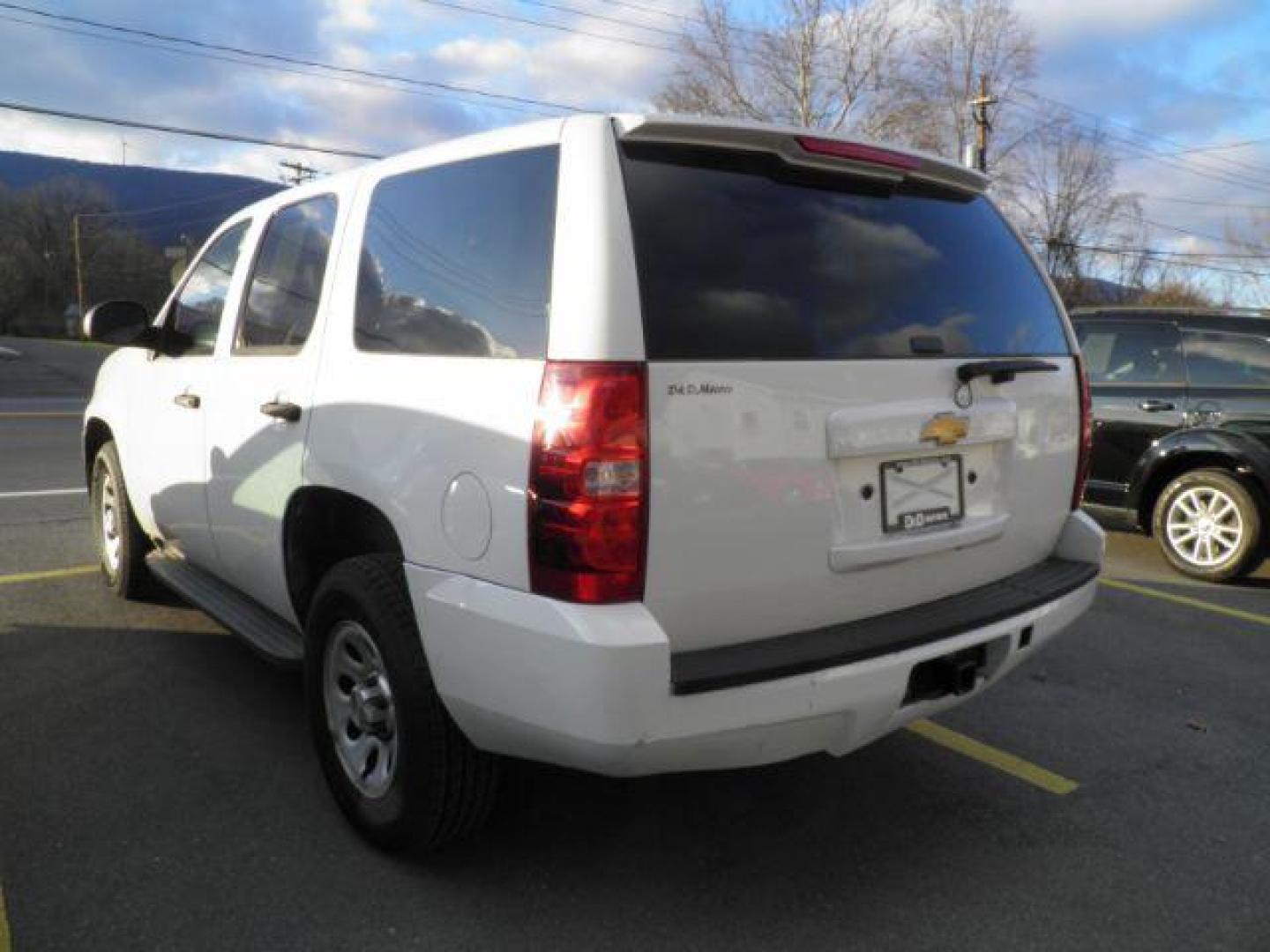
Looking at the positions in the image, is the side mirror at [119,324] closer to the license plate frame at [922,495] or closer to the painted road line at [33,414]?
the license plate frame at [922,495]

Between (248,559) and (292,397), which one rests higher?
(292,397)

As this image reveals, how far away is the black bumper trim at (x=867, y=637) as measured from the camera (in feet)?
7.30

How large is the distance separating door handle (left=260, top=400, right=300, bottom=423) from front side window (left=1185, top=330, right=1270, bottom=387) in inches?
231

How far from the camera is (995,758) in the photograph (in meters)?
3.50

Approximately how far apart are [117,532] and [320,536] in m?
2.34

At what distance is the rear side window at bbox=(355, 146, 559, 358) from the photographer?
92.3 inches

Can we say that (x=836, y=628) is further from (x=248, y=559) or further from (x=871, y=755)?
(x=248, y=559)

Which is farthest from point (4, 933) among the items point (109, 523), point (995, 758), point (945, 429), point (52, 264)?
point (52, 264)

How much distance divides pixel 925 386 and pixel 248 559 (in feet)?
7.75

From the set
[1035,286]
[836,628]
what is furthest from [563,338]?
[1035,286]

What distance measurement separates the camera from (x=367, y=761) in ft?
9.39

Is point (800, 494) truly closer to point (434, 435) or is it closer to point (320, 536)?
point (434, 435)

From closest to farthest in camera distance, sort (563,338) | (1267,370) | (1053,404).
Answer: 1. (563,338)
2. (1053,404)
3. (1267,370)

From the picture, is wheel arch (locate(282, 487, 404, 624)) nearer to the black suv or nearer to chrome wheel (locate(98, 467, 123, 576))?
chrome wheel (locate(98, 467, 123, 576))
